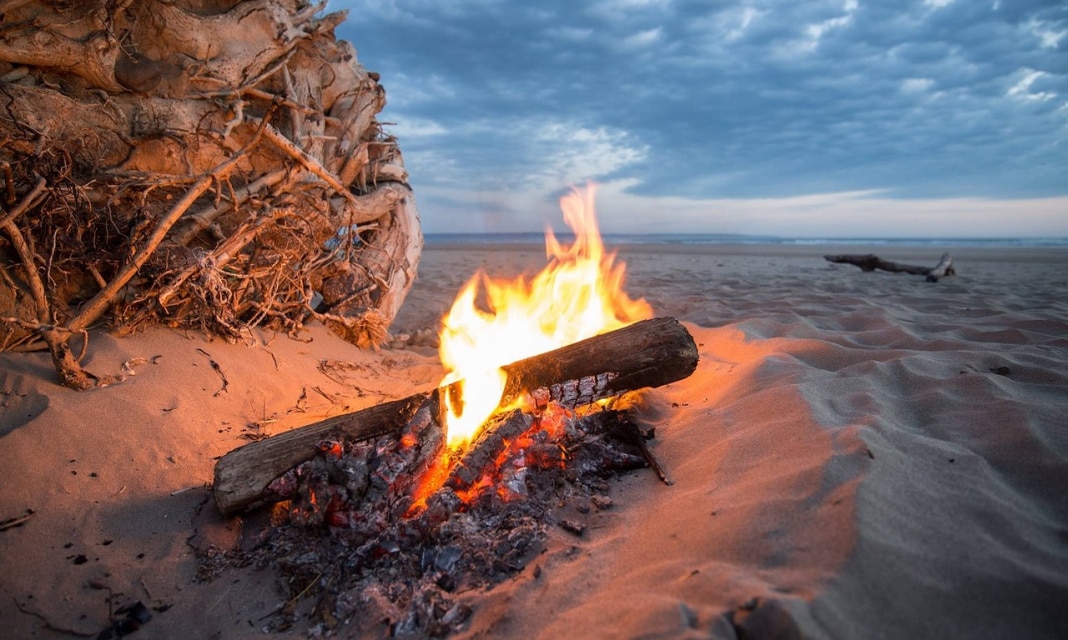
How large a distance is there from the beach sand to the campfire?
0.13 metres

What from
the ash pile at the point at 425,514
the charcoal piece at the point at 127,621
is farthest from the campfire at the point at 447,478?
the charcoal piece at the point at 127,621

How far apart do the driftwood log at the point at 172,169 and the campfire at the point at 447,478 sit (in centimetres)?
177

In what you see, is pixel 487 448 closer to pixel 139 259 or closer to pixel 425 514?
pixel 425 514

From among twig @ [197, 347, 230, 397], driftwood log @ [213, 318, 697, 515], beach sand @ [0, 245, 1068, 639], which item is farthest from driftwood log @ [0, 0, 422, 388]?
driftwood log @ [213, 318, 697, 515]

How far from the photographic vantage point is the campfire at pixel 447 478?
216 cm

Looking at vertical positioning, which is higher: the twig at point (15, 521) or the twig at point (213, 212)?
the twig at point (213, 212)

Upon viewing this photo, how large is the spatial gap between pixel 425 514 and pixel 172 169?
3.53 m

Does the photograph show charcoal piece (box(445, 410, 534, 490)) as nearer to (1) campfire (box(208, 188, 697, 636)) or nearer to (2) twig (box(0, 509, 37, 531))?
(1) campfire (box(208, 188, 697, 636))

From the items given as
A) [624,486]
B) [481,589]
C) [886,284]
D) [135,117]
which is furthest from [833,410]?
[886,284]

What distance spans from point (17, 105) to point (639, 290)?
791cm

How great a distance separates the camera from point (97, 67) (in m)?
3.59

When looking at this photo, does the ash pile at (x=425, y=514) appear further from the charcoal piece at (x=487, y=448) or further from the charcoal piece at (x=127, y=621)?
the charcoal piece at (x=127, y=621)

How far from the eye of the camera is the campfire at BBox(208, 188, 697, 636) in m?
2.16

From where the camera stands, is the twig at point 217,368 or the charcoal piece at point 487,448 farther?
the twig at point 217,368
